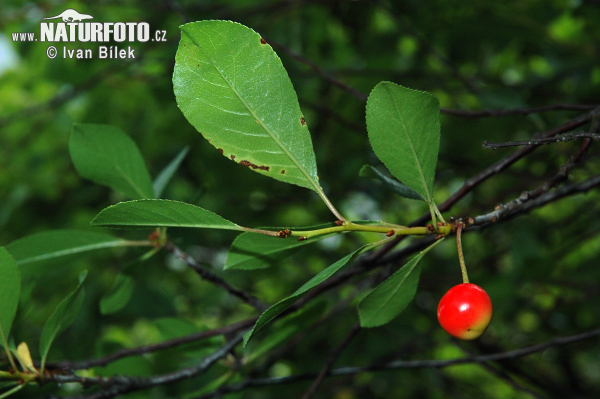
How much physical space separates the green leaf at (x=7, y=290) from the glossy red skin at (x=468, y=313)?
779 mm

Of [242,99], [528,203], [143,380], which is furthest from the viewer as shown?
[143,380]

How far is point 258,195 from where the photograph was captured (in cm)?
324

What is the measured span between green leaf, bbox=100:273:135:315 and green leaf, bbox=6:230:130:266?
0.41 ft

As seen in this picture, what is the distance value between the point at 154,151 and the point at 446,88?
1783 millimetres

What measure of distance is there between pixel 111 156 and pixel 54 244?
0.26 meters

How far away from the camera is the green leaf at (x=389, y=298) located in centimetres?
93

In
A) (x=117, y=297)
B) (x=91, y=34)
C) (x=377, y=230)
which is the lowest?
(x=117, y=297)

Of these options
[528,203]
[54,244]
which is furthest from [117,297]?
[528,203]

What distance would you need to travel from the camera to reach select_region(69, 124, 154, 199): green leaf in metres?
1.20

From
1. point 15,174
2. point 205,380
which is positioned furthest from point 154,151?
point 205,380

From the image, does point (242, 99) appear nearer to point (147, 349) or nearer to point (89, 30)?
point (147, 349)

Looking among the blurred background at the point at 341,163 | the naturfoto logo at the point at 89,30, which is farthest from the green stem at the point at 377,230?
the naturfoto logo at the point at 89,30

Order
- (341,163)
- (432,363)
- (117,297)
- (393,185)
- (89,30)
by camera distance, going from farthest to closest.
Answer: (341,163), (89,30), (117,297), (432,363), (393,185)

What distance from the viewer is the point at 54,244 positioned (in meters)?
1.23
